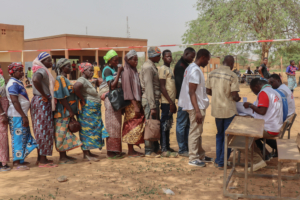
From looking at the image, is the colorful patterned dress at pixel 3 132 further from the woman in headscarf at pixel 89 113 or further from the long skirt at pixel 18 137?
the woman in headscarf at pixel 89 113

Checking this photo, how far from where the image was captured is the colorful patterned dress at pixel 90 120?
499 centimetres

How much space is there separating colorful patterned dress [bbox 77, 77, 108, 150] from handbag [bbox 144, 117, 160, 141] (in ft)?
2.38

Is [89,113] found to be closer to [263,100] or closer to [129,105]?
[129,105]

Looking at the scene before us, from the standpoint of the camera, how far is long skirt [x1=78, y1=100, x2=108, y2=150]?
501 cm

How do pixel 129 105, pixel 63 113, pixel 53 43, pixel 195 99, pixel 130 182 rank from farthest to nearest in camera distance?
pixel 53 43 → pixel 129 105 → pixel 63 113 → pixel 195 99 → pixel 130 182

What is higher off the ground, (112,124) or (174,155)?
(112,124)

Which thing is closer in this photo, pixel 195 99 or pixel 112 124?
pixel 195 99

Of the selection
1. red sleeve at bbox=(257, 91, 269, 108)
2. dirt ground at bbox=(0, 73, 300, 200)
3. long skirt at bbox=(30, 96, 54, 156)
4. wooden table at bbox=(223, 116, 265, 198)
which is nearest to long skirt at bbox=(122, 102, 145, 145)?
dirt ground at bbox=(0, 73, 300, 200)

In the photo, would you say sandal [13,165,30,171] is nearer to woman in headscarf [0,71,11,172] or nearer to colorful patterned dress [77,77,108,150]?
woman in headscarf [0,71,11,172]

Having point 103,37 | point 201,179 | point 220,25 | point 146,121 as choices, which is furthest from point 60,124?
point 103,37

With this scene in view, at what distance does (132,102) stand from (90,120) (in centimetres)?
76

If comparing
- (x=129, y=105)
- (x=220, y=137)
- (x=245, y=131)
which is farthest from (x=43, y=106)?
(x=245, y=131)

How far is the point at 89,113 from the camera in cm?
502

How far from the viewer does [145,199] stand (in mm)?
3510
